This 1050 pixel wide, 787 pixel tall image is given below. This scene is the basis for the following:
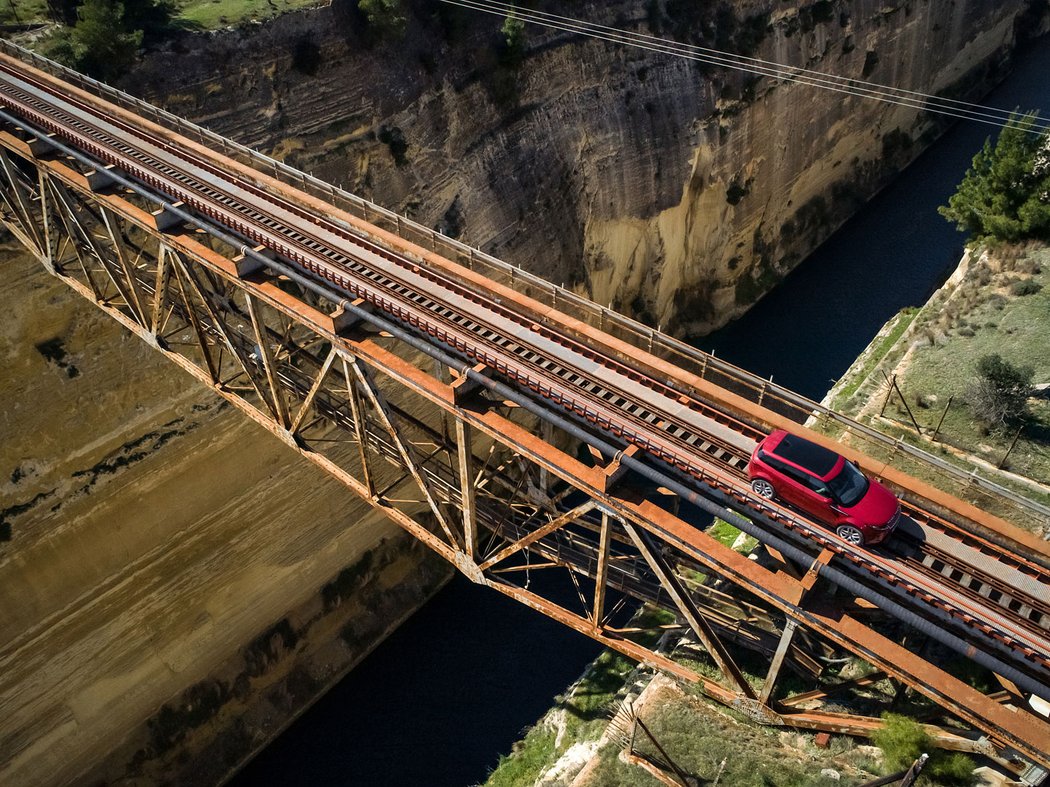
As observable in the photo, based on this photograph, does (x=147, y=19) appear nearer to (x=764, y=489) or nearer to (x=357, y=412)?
(x=357, y=412)

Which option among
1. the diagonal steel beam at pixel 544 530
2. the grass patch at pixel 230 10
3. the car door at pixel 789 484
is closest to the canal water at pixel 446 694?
the diagonal steel beam at pixel 544 530

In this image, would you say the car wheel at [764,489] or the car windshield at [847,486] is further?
the car wheel at [764,489]

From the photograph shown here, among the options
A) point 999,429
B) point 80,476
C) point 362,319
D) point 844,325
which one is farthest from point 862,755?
point 844,325

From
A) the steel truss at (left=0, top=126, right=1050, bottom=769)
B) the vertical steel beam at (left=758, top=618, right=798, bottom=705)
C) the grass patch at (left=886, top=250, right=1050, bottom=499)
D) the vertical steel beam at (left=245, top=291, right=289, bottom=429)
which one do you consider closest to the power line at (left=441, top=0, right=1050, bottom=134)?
the grass patch at (left=886, top=250, right=1050, bottom=499)

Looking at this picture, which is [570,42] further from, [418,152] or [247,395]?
[247,395]

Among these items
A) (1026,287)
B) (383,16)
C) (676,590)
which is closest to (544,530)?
(676,590)

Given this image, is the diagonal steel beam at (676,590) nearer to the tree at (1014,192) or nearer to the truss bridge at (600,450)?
the truss bridge at (600,450)
